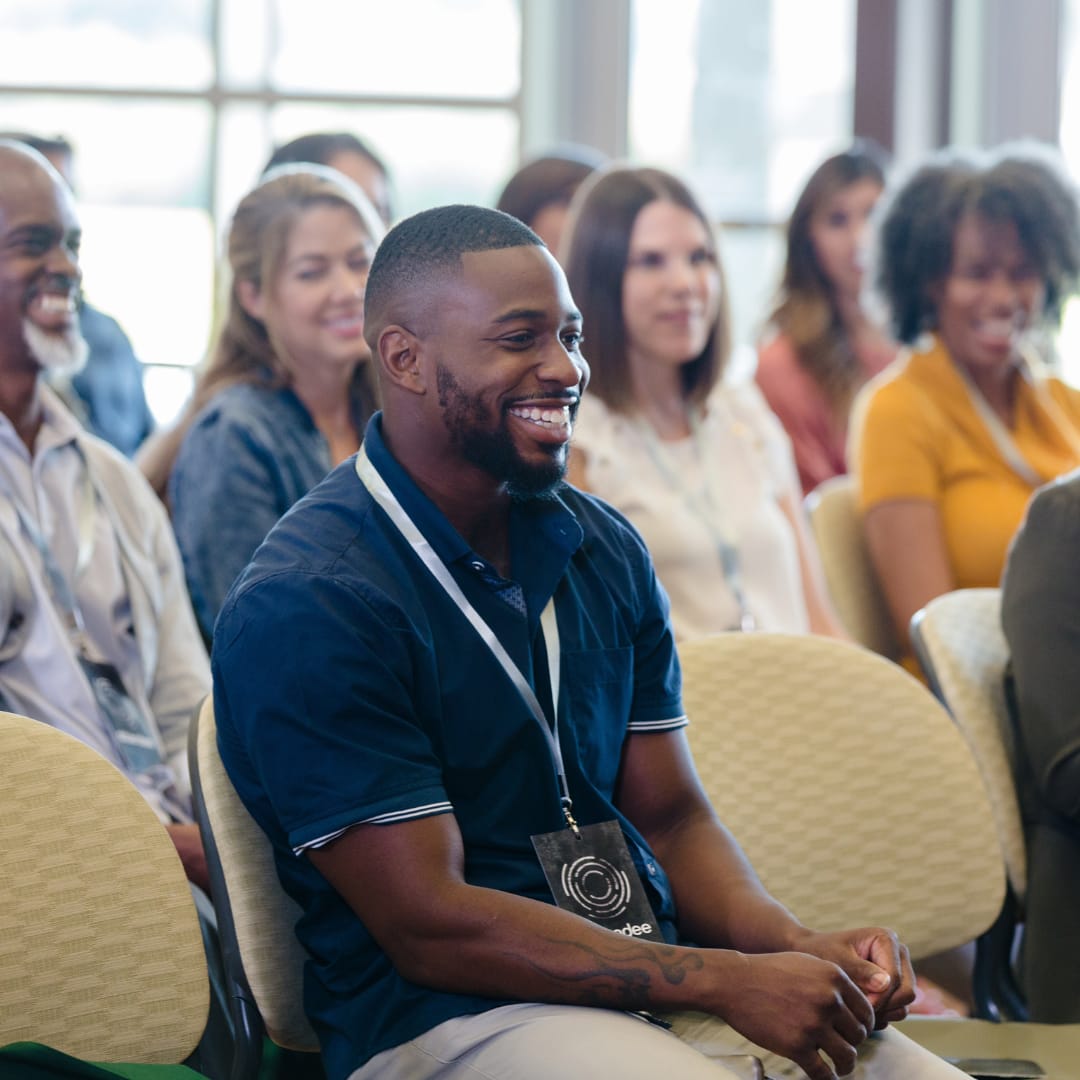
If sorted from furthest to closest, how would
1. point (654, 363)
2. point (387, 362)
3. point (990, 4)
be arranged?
point (990, 4) < point (654, 363) < point (387, 362)

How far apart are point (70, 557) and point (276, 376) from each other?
674 millimetres

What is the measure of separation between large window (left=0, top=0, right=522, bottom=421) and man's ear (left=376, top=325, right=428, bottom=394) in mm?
3095

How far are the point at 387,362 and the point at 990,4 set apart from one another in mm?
3940

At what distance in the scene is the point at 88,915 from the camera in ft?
4.98

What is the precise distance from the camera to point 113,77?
4.62m

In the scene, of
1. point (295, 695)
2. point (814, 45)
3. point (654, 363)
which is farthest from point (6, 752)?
point (814, 45)

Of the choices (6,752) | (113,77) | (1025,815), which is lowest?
(1025,815)

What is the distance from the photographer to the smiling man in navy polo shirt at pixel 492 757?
141 centimetres

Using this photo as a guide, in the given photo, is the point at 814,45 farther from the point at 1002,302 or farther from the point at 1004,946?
the point at 1004,946

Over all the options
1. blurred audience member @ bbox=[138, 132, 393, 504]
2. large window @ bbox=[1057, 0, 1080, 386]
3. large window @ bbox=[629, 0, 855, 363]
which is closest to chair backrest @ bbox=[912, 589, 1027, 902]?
blurred audience member @ bbox=[138, 132, 393, 504]

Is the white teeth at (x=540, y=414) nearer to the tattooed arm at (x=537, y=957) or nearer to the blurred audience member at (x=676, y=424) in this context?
the tattooed arm at (x=537, y=957)

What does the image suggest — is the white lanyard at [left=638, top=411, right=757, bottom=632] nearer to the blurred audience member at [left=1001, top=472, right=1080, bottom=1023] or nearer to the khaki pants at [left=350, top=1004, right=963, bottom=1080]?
the blurred audience member at [left=1001, top=472, right=1080, bottom=1023]

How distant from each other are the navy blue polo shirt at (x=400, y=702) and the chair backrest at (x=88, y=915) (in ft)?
0.36

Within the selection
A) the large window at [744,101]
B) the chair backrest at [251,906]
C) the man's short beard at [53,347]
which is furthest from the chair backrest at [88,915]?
the large window at [744,101]
